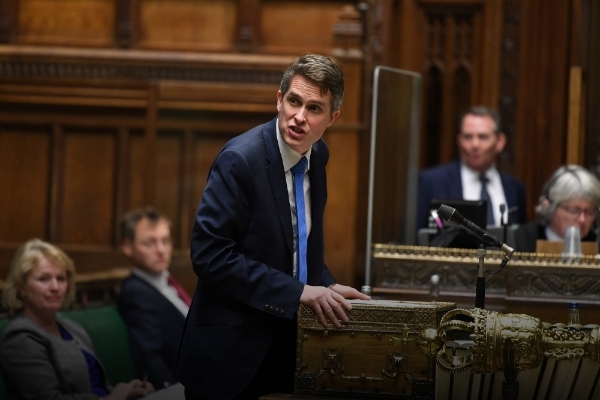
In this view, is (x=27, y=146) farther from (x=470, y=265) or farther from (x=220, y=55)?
(x=470, y=265)

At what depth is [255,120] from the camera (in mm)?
6672

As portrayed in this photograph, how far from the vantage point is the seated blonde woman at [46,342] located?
432 centimetres

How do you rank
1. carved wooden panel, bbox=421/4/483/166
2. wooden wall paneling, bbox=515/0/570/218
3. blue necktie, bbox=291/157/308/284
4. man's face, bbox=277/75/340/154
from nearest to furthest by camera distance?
man's face, bbox=277/75/340/154
blue necktie, bbox=291/157/308/284
wooden wall paneling, bbox=515/0/570/218
carved wooden panel, bbox=421/4/483/166

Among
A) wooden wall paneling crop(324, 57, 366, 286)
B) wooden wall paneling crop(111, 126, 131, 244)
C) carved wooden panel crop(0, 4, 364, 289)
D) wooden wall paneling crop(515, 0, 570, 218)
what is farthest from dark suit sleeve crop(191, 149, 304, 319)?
wooden wall paneling crop(515, 0, 570, 218)

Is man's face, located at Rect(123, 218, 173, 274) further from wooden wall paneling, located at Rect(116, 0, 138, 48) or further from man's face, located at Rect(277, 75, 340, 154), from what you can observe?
man's face, located at Rect(277, 75, 340, 154)

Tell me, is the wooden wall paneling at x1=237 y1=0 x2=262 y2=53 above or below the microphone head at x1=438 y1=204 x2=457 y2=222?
above

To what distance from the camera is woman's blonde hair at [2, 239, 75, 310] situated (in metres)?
4.62

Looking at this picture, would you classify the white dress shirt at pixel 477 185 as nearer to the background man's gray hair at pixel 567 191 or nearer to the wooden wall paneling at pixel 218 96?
the background man's gray hair at pixel 567 191

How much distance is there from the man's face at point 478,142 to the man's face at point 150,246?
171cm

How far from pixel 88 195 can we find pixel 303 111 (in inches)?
161

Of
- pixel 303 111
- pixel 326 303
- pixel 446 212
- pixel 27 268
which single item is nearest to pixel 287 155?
pixel 303 111

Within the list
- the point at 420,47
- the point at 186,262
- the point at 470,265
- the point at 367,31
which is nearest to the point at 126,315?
the point at 186,262

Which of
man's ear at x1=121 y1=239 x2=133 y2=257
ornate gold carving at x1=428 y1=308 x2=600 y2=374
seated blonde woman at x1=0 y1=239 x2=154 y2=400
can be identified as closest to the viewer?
ornate gold carving at x1=428 y1=308 x2=600 y2=374

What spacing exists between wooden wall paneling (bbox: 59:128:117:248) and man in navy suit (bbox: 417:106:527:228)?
204cm
